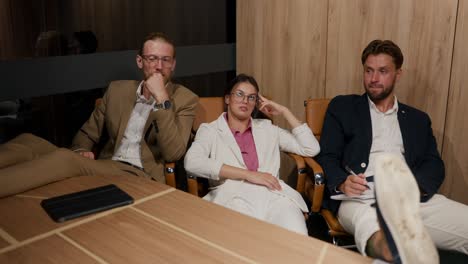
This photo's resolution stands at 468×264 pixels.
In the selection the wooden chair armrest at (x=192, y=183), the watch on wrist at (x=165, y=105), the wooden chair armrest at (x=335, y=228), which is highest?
the watch on wrist at (x=165, y=105)

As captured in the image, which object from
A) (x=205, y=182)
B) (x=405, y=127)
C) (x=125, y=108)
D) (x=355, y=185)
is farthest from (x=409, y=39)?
(x=125, y=108)

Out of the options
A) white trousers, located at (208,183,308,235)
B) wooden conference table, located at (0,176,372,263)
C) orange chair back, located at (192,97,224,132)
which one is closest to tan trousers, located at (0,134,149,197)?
wooden conference table, located at (0,176,372,263)

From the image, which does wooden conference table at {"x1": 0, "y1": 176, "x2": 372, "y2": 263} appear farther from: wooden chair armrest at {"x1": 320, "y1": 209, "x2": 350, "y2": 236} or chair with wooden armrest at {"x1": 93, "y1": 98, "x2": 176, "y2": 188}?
wooden chair armrest at {"x1": 320, "y1": 209, "x2": 350, "y2": 236}

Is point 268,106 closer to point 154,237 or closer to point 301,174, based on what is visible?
point 301,174

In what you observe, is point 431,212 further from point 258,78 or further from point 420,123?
point 258,78

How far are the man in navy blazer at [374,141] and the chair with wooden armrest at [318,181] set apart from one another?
0.06 metres

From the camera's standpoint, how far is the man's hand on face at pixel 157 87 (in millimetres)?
2580

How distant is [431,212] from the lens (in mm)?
2338

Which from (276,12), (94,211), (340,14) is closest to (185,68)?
(276,12)

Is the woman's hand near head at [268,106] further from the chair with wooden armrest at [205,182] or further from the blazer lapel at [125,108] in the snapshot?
the blazer lapel at [125,108]

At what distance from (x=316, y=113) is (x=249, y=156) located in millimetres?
635

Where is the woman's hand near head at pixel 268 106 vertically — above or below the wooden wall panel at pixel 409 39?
below

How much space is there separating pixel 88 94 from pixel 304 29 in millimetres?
1767

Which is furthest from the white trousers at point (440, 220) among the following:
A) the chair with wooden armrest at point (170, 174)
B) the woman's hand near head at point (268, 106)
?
the chair with wooden armrest at point (170, 174)
